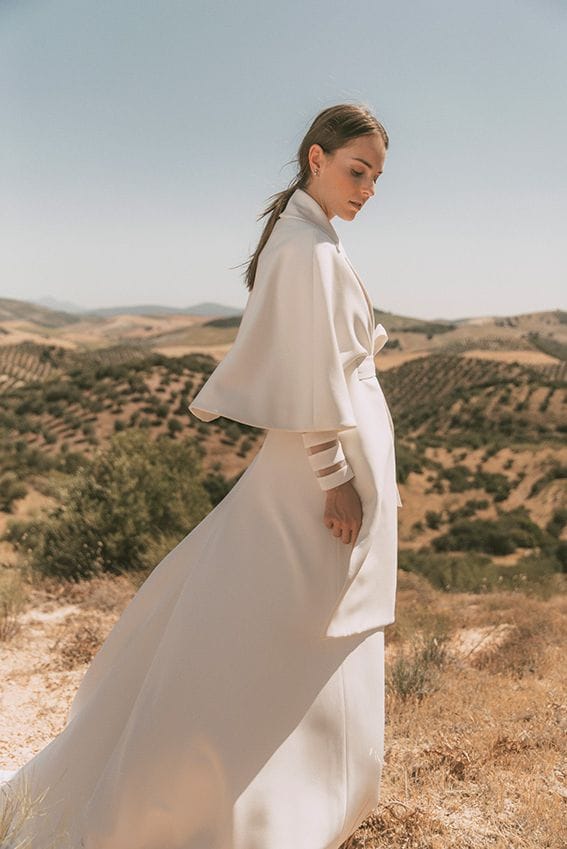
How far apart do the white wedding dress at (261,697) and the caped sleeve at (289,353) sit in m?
0.08

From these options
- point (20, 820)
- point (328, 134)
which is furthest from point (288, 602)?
point (328, 134)

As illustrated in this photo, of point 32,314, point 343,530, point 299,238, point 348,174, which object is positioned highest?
point 348,174

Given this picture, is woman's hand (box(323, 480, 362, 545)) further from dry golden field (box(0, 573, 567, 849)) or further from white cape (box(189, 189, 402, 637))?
dry golden field (box(0, 573, 567, 849))

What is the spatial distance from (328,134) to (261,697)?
138cm

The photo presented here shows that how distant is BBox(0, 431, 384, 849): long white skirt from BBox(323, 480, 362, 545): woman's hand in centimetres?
4

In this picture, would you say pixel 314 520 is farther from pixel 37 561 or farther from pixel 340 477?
pixel 37 561

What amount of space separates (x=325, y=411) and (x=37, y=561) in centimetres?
669

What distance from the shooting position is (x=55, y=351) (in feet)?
200

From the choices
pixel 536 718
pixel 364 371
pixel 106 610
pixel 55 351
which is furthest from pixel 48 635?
pixel 55 351

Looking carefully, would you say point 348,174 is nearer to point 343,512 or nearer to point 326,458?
point 326,458

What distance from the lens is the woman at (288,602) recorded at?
1901 millimetres

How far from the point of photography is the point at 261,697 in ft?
6.30

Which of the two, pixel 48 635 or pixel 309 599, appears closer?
pixel 309 599

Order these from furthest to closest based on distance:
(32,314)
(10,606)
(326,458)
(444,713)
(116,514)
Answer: (32,314) < (116,514) < (10,606) < (444,713) < (326,458)
